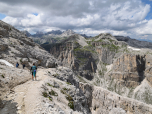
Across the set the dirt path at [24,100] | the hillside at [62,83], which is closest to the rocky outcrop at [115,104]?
the hillside at [62,83]

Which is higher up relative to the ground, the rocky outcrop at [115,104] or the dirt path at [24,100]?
the dirt path at [24,100]

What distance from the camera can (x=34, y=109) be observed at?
11820 mm

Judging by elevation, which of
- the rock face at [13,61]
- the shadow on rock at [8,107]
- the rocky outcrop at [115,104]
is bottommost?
the rocky outcrop at [115,104]

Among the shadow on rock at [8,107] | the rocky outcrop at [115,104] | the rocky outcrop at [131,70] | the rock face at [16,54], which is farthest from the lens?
the rocky outcrop at [131,70]

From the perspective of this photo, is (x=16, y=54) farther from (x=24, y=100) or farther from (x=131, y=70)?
(x=131, y=70)

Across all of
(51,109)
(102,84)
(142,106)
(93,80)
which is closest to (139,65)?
(102,84)

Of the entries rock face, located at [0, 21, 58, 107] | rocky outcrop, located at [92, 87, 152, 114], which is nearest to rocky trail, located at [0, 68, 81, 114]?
rock face, located at [0, 21, 58, 107]

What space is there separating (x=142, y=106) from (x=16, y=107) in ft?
222

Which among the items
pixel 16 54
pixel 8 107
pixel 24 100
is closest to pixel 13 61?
pixel 16 54

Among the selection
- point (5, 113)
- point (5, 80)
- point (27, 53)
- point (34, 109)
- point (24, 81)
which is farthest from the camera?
point (27, 53)

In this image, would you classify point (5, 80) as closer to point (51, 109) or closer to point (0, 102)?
point (0, 102)

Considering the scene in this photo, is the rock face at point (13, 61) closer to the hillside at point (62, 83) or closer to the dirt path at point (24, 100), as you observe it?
the hillside at point (62, 83)

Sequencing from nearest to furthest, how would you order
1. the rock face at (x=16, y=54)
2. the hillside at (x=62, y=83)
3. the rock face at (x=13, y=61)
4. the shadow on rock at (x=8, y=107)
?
the shadow on rock at (x=8, y=107) → the hillside at (x=62, y=83) → the rock face at (x=13, y=61) → the rock face at (x=16, y=54)

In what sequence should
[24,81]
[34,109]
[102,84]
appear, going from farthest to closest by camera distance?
[102,84], [24,81], [34,109]
